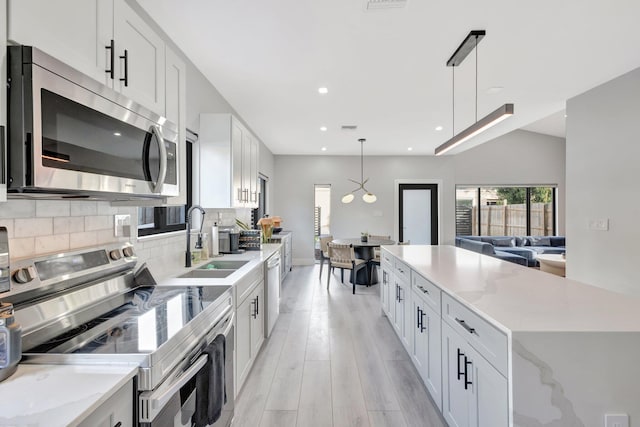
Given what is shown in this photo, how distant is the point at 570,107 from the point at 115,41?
4848 mm

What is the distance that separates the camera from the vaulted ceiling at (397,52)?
2152 mm

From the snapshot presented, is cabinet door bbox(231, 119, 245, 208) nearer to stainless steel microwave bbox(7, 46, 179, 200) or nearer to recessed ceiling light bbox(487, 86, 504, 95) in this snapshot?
Result: stainless steel microwave bbox(7, 46, 179, 200)

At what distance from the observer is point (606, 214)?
3.52m

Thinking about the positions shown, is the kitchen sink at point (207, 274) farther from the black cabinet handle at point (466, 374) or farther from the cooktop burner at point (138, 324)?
the black cabinet handle at point (466, 374)

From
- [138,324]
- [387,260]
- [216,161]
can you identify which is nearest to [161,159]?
[138,324]

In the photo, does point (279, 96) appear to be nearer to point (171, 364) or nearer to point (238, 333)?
point (238, 333)

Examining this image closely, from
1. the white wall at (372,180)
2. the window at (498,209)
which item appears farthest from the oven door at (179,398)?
the window at (498,209)

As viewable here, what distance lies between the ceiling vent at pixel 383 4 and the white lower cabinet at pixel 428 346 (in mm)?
2001

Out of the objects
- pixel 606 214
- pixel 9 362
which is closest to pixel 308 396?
pixel 9 362

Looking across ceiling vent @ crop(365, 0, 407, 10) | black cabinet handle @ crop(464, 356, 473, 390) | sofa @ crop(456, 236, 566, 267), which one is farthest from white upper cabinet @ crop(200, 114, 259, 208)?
sofa @ crop(456, 236, 566, 267)

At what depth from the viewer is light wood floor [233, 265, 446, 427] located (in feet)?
6.73

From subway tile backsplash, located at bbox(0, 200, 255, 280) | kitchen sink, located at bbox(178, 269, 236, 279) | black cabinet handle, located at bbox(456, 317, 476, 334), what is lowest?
black cabinet handle, located at bbox(456, 317, 476, 334)

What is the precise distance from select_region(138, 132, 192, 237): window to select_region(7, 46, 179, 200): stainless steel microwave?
96cm

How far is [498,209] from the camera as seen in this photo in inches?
326
